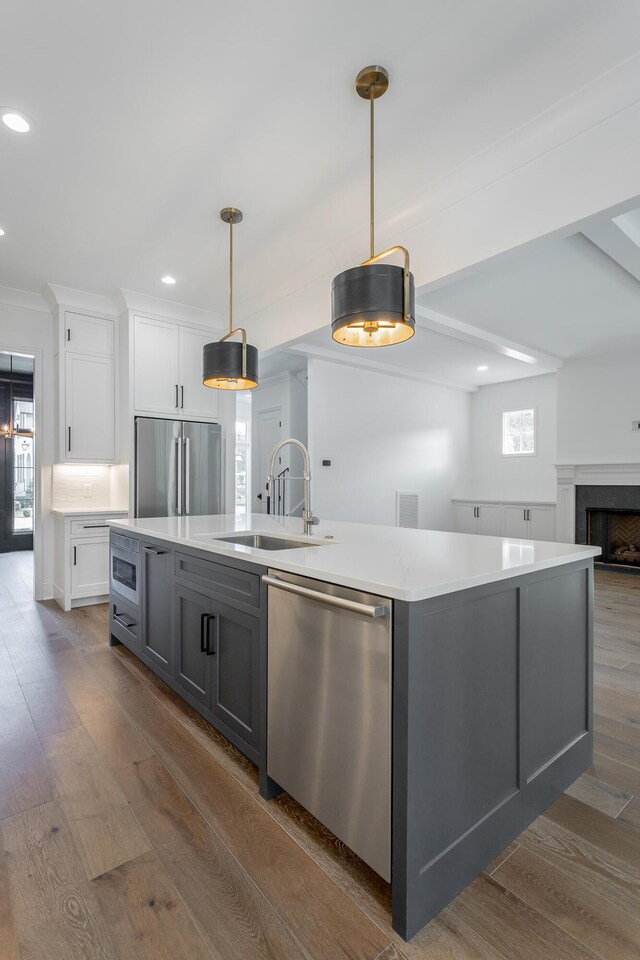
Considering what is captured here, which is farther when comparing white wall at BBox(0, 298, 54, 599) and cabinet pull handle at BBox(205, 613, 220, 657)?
white wall at BBox(0, 298, 54, 599)

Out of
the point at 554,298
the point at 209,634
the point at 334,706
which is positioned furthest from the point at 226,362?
the point at 554,298

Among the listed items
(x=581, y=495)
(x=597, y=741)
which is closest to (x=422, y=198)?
(x=597, y=741)

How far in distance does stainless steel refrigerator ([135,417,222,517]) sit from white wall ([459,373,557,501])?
193 inches

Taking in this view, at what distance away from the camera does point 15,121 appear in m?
2.38

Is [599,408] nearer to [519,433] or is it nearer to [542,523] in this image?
[519,433]

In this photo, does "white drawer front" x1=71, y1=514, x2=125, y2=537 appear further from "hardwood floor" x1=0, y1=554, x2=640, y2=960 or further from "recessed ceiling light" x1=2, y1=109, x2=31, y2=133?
"recessed ceiling light" x1=2, y1=109, x2=31, y2=133

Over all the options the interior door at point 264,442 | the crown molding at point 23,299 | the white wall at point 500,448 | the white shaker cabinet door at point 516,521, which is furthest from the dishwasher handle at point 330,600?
the white wall at point 500,448

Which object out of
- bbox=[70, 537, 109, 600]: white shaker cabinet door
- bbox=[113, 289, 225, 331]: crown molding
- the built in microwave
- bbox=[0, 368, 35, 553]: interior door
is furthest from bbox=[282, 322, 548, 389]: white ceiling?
bbox=[0, 368, 35, 553]: interior door

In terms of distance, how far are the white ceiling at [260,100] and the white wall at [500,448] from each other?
17.3 ft

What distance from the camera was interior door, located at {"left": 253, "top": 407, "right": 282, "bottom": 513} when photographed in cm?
675

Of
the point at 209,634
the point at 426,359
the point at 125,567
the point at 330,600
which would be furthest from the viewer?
the point at 426,359

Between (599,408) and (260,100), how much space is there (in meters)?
5.89

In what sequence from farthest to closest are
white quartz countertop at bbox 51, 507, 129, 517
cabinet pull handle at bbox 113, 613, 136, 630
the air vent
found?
1. the air vent
2. white quartz countertop at bbox 51, 507, 129, 517
3. cabinet pull handle at bbox 113, 613, 136, 630

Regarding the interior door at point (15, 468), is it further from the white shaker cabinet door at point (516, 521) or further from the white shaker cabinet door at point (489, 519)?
the white shaker cabinet door at point (516, 521)
